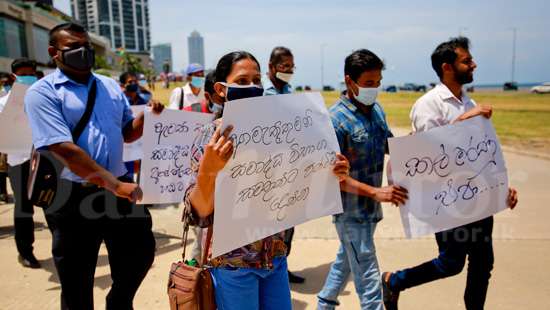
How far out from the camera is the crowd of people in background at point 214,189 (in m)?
1.83

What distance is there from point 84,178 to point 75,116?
36 centimetres

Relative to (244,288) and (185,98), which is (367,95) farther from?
(185,98)

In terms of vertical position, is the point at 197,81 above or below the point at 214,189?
above

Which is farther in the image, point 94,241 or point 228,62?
point 94,241

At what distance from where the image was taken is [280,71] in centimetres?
395

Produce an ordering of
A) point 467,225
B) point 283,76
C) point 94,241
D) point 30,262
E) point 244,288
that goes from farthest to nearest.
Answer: point 30,262 < point 283,76 < point 467,225 < point 94,241 < point 244,288

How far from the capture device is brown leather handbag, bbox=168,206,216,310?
173cm

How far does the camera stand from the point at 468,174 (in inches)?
102

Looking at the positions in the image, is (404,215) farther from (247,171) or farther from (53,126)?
(53,126)

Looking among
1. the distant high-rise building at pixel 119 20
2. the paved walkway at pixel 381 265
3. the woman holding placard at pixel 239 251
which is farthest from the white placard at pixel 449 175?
the distant high-rise building at pixel 119 20

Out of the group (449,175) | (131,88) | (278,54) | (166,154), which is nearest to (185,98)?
(131,88)

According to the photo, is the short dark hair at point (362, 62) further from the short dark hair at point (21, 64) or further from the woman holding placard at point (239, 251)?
the short dark hair at point (21, 64)

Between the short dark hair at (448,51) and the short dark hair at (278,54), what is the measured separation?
1532mm

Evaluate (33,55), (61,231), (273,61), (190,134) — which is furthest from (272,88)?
(33,55)
